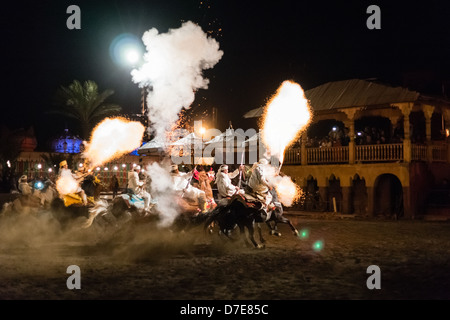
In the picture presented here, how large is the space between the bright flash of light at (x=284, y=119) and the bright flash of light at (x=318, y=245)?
10.9 metres

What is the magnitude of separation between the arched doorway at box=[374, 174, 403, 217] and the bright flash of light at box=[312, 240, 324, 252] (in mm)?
10629

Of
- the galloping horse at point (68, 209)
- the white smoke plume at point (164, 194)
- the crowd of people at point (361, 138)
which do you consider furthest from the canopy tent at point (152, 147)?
the white smoke plume at point (164, 194)

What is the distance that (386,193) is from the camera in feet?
81.1

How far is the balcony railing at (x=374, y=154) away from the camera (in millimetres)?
23484

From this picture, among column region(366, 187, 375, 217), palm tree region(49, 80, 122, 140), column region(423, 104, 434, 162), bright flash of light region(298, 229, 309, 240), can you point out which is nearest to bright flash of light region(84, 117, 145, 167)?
bright flash of light region(298, 229, 309, 240)

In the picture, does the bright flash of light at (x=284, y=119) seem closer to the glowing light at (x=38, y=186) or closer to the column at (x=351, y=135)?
the column at (x=351, y=135)

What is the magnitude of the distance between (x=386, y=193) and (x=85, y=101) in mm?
21467

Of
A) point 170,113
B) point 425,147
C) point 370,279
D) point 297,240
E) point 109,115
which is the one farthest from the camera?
point 109,115

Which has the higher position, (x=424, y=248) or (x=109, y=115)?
(x=109, y=115)

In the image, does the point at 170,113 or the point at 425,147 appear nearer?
the point at 170,113

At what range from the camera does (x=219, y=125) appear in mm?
33031
